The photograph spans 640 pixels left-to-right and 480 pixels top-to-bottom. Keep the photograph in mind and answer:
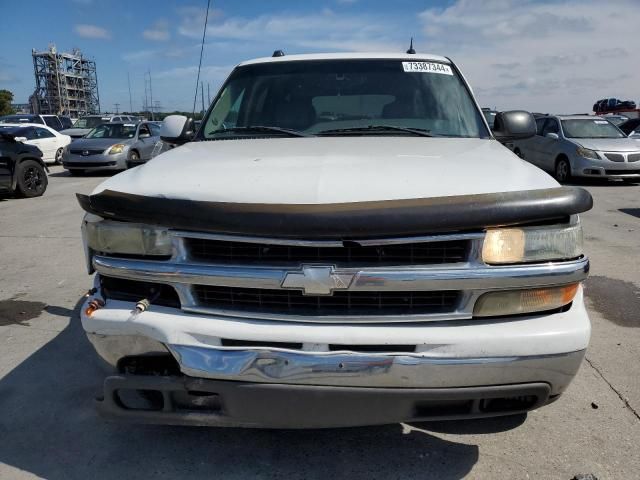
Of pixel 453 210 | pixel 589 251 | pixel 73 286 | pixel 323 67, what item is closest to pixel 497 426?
pixel 453 210

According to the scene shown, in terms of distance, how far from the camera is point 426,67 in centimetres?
369

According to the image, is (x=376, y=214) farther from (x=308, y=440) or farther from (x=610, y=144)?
(x=610, y=144)

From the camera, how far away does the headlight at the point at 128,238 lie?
2.10m

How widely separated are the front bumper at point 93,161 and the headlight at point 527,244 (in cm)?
1434

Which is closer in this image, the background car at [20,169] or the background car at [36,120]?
the background car at [20,169]

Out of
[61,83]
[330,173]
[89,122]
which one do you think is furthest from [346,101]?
[61,83]

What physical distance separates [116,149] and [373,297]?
14.3m

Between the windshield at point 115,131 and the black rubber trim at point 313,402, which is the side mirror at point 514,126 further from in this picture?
the windshield at point 115,131

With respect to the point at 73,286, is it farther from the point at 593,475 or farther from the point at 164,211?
the point at 593,475

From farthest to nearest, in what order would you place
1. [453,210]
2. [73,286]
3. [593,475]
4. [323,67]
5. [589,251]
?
1. [589,251]
2. [73,286]
3. [323,67]
4. [593,475]
5. [453,210]

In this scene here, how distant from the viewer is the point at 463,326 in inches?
78.4

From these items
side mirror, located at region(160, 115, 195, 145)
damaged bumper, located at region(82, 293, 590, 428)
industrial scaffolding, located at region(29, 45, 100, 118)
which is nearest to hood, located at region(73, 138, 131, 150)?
side mirror, located at region(160, 115, 195, 145)

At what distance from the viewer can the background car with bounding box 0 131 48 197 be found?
34.3 ft

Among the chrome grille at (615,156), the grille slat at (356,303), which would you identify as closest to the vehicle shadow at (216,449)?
the grille slat at (356,303)
